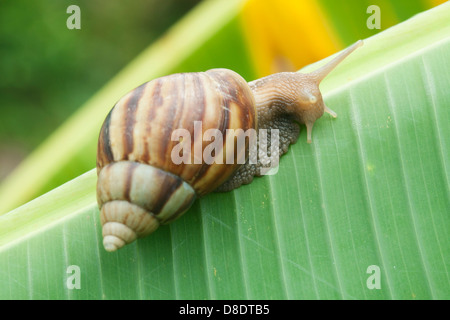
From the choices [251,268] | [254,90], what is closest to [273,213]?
[251,268]

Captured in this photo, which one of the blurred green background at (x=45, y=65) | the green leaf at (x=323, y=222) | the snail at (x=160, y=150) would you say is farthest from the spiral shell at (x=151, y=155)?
the blurred green background at (x=45, y=65)

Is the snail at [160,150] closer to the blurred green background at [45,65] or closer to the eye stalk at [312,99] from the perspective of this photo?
the eye stalk at [312,99]

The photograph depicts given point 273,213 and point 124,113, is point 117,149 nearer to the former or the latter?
point 124,113

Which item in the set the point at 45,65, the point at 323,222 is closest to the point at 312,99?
the point at 323,222

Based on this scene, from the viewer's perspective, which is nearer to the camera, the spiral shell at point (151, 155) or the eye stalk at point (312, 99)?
the spiral shell at point (151, 155)

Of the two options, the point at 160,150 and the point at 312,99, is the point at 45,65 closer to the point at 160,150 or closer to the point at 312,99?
the point at 160,150

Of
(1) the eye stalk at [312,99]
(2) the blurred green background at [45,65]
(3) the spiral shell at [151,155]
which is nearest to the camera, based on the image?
(3) the spiral shell at [151,155]

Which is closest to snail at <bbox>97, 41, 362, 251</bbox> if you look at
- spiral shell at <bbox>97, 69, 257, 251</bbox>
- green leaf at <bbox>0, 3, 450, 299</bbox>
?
spiral shell at <bbox>97, 69, 257, 251</bbox>
